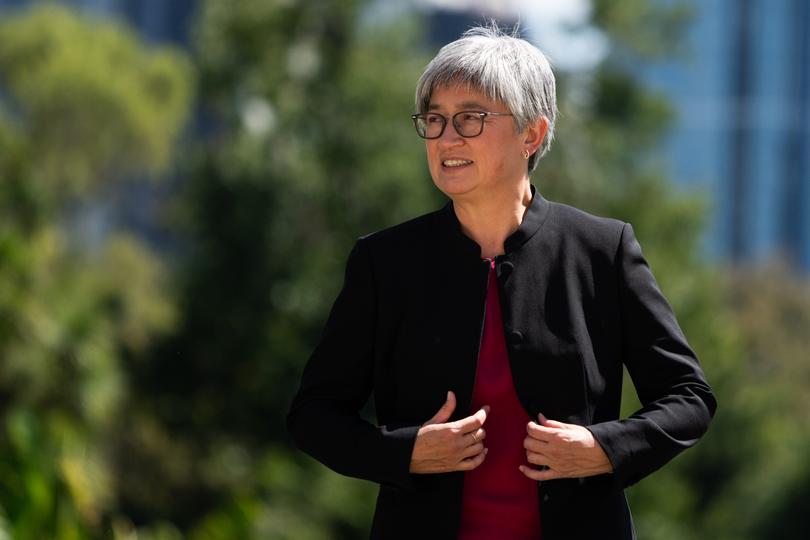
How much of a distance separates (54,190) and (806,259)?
63696 millimetres

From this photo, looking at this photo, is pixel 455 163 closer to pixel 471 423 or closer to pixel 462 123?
pixel 462 123

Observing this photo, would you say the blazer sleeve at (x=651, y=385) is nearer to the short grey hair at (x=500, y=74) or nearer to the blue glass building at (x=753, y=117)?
the short grey hair at (x=500, y=74)

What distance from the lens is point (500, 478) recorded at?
255cm

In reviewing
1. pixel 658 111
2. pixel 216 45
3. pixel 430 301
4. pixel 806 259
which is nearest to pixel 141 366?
pixel 216 45

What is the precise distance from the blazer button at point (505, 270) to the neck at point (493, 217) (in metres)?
0.05

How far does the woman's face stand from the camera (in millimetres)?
2604

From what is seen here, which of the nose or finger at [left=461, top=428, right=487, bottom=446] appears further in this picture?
the nose

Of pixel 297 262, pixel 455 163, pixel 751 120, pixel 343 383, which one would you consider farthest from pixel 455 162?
pixel 751 120

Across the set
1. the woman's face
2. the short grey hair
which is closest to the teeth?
the woman's face

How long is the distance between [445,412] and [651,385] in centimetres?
40

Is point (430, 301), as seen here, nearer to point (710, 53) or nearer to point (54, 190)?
point (54, 190)

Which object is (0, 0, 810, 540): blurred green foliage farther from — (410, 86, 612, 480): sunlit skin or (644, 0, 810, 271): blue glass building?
(644, 0, 810, 271): blue glass building

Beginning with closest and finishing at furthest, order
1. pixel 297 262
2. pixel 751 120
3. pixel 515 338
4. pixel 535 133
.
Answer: pixel 515 338 < pixel 535 133 < pixel 297 262 < pixel 751 120

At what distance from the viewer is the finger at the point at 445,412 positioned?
2.51 meters
